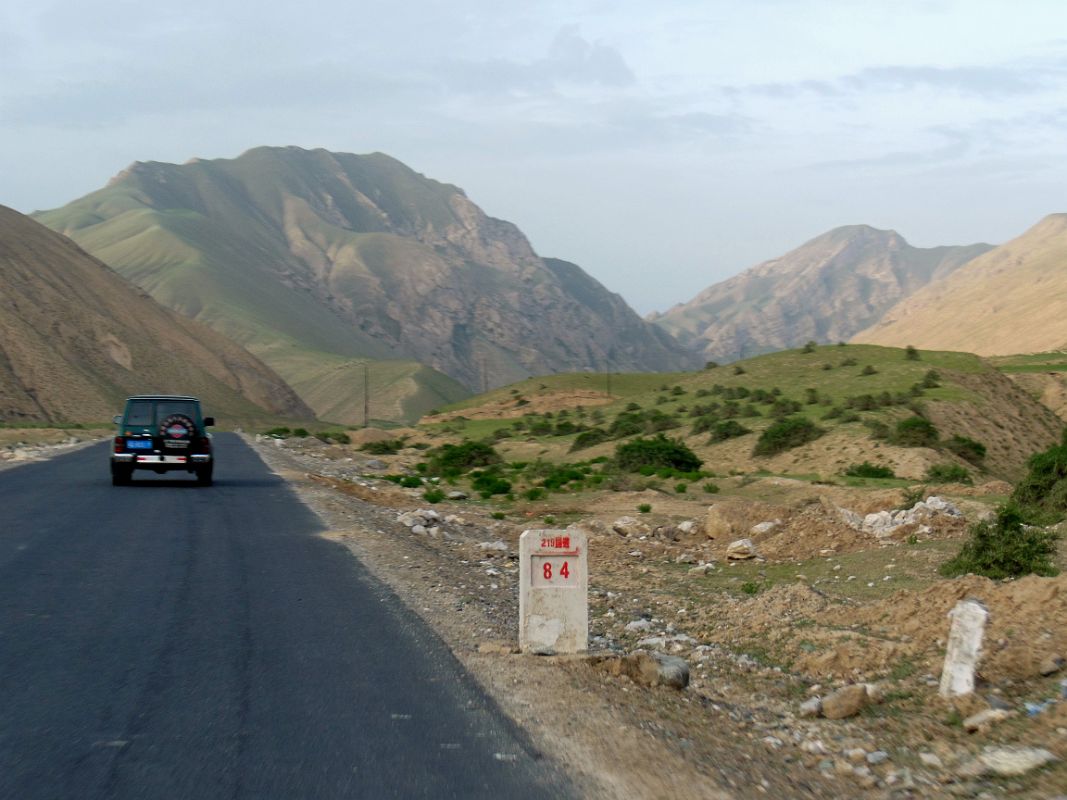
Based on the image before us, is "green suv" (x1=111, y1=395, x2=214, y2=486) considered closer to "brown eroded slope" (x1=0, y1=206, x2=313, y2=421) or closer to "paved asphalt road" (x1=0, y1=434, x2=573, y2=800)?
"paved asphalt road" (x1=0, y1=434, x2=573, y2=800)

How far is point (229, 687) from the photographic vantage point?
8.43 meters

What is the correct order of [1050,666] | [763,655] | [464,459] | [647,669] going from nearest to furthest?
[1050,666] → [647,669] → [763,655] → [464,459]

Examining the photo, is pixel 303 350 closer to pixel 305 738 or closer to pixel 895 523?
pixel 895 523

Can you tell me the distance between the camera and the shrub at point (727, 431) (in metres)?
52.3

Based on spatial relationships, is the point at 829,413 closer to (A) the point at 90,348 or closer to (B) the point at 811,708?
(B) the point at 811,708

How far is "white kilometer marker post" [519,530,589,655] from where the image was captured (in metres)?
9.87

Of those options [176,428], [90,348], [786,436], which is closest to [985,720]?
[176,428]

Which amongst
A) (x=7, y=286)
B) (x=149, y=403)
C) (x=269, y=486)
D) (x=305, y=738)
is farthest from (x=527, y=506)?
(x=7, y=286)

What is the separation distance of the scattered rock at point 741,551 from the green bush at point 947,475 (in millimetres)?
18776

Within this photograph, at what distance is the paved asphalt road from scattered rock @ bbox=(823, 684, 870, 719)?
2404mm

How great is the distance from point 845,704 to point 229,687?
4373 millimetres

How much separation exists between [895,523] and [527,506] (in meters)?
10.8

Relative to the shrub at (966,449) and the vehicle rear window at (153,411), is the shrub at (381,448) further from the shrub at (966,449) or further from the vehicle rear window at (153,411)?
the vehicle rear window at (153,411)

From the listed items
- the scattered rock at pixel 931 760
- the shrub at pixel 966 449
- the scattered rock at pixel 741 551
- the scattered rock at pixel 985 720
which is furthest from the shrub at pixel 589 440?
the scattered rock at pixel 931 760
